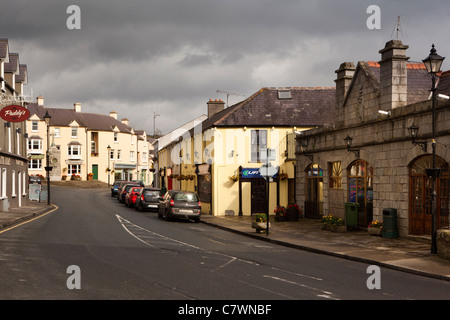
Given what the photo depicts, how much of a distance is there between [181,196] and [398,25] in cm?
1330

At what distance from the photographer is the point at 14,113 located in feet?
81.0

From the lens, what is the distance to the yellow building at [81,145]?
79.0m

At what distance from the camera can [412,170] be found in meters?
17.9

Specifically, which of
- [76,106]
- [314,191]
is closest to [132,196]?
[314,191]

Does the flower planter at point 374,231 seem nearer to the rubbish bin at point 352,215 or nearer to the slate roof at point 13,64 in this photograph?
the rubbish bin at point 352,215

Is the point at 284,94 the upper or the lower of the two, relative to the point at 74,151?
upper

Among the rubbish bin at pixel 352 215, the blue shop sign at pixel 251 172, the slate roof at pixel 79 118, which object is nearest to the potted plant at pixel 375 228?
the rubbish bin at pixel 352 215

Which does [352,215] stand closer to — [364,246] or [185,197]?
[364,246]

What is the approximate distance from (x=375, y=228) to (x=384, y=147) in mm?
3089

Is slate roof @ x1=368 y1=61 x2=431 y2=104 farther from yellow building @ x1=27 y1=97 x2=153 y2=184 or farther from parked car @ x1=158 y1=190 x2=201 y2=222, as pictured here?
yellow building @ x1=27 y1=97 x2=153 y2=184

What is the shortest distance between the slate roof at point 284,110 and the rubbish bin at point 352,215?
38.2ft

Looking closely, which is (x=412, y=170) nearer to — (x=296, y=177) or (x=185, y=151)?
(x=296, y=177)
